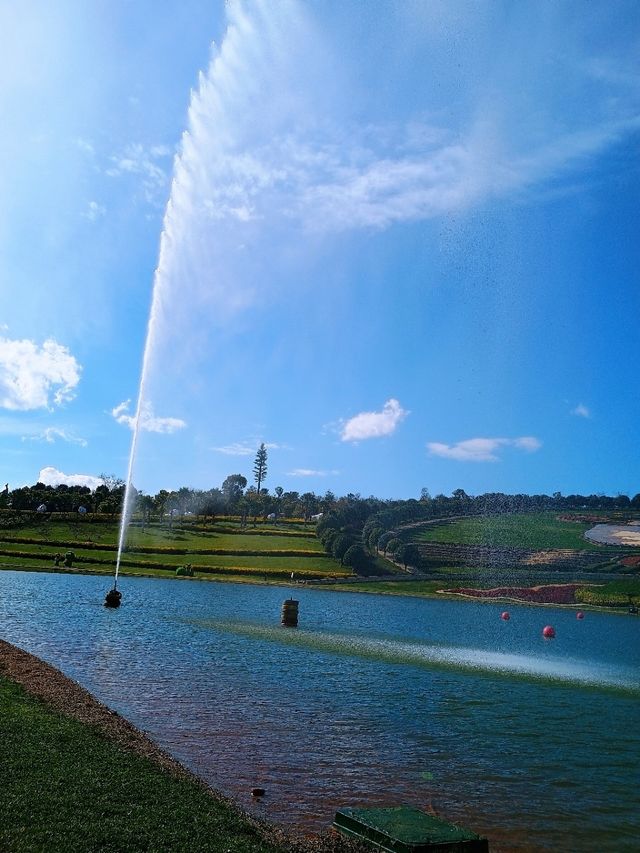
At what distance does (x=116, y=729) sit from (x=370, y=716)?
1071cm

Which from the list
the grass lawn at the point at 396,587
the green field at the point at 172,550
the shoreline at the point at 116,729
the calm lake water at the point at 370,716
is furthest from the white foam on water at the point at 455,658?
the grass lawn at the point at 396,587

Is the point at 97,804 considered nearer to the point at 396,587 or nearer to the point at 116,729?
the point at 116,729

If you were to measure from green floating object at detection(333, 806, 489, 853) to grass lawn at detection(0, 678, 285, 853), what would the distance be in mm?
1845

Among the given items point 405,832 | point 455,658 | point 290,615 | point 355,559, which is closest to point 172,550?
point 355,559

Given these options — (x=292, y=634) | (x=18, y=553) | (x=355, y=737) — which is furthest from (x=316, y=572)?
(x=355, y=737)

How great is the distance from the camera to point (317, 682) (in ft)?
101

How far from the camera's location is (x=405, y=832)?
38.4ft

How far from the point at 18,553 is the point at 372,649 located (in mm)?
83912

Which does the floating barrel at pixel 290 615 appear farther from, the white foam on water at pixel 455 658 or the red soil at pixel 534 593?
the red soil at pixel 534 593

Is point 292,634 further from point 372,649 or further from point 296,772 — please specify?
point 296,772

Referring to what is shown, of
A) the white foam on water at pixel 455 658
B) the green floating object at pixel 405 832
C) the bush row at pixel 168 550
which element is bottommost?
the white foam on water at pixel 455 658

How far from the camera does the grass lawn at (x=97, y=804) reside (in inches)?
392

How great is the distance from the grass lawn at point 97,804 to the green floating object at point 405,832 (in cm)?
185

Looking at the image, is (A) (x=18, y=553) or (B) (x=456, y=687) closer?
(B) (x=456, y=687)
